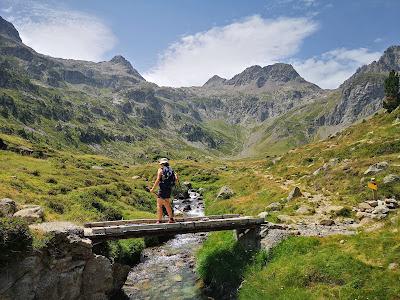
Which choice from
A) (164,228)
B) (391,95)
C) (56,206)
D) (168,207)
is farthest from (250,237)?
(391,95)

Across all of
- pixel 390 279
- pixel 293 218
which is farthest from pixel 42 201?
pixel 390 279

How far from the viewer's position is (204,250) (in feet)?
124

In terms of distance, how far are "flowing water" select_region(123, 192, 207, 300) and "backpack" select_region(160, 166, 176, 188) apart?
30.8ft

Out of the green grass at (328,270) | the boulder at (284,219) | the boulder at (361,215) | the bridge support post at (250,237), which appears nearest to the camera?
the green grass at (328,270)

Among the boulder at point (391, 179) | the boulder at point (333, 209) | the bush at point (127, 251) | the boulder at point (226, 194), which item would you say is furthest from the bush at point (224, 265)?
the boulder at point (226, 194)

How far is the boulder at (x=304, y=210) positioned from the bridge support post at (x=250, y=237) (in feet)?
31.8

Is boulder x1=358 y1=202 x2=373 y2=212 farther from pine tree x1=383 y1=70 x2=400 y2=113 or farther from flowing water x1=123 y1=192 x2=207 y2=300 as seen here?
pine tree x1=383 y1=70 x2=400 y2=113

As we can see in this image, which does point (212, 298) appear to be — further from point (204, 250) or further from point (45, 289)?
point (45, 289)

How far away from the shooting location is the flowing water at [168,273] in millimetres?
31594

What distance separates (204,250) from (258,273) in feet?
39.0

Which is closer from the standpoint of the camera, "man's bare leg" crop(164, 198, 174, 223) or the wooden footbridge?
the wooden footbridge

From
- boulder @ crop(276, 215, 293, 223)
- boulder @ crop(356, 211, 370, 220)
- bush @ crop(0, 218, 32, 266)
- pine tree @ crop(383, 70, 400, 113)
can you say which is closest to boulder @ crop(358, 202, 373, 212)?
boulder @ crop(356, 211, 370, 220)

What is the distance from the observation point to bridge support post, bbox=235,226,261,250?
29.8 meters

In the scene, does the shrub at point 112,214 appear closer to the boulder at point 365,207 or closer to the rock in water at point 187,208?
the rock in water at point 187,208
